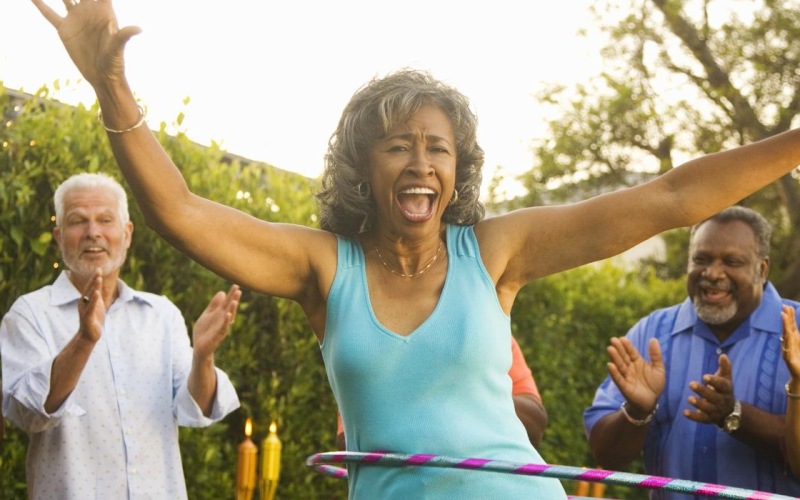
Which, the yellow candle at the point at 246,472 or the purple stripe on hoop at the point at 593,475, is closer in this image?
the purple stripe on hoop at the point at 593,475

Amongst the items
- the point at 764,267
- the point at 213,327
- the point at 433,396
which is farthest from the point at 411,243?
the point at 764,267

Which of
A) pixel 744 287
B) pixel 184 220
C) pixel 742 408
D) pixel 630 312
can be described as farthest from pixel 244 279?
pixel 630 312

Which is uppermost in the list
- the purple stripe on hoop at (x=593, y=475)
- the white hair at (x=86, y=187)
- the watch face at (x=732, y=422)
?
the white hair at (x=86, y=187)

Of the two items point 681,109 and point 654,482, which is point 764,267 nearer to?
point 654,482

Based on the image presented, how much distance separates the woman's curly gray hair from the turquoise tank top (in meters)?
0.35

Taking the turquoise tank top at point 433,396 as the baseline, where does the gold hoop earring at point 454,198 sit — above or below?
above

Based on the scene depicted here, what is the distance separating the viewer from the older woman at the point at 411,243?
2.47 metres

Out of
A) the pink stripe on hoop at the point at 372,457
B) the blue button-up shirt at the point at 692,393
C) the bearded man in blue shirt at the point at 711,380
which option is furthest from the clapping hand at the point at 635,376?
the pink stripe on hoop at the point at 372,457

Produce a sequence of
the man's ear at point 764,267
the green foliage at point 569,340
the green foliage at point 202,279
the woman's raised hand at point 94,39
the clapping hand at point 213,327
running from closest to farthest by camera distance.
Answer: the woman's raised hand at point 94,39 < the clapping hand at point 213,327 < the man's ear at point 764,267 < the green foliage at point 202,279 < the green foliage at point 569,340

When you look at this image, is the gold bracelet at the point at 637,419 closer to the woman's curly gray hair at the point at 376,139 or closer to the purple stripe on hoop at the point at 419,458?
the woman's curly gray hair at the point at 376,139

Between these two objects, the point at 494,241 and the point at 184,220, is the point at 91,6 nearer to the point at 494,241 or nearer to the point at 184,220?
the point at 184,220

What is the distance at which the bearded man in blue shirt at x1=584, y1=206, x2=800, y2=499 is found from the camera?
4.23m

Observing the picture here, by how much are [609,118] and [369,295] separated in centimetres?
1376

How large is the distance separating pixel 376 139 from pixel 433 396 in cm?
77
